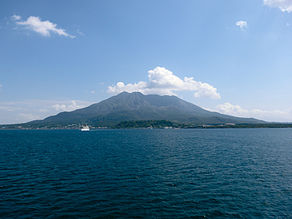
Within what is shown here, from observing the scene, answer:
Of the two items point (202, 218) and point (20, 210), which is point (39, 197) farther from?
point (202, 218)

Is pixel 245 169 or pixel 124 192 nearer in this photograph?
pixel 124 192

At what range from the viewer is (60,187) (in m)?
33.3

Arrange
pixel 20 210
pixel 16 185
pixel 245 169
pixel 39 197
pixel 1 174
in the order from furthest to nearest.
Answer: pixel 245 169
pixel 1 174
pixel 16 185
pixel 39 197
pixel 20 210

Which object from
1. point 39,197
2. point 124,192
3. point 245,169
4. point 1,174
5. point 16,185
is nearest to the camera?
point 39,197

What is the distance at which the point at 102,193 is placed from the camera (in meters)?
30.7

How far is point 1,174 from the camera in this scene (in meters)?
41.3

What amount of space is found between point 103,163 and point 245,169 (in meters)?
35.9

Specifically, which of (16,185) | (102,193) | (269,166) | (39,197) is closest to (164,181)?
(102,193)

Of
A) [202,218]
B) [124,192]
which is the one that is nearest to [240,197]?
[202,218]

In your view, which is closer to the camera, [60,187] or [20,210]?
[20,210]

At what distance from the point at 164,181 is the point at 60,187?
18.6 meters

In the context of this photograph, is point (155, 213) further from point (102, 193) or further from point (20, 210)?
point (20, 210)

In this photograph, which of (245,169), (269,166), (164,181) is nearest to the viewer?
(164,181)

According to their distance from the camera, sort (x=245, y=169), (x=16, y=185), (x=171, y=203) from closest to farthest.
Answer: (x=171, y=203) → (x=16, y=185) → (x=245, y=169)
